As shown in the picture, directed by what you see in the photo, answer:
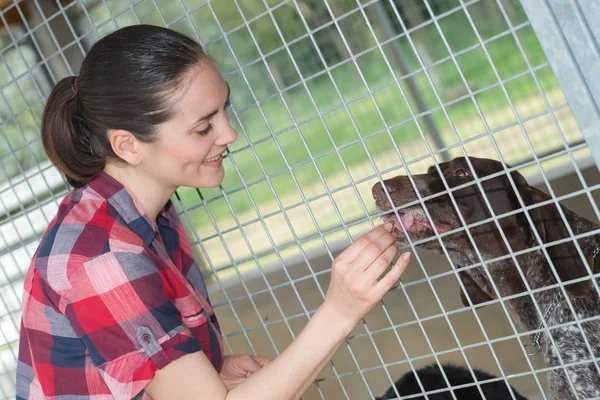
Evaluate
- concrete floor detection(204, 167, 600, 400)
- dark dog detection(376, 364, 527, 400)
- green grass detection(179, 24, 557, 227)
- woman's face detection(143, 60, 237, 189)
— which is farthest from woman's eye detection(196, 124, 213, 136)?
green grass detection(179, 24, 557, 227)

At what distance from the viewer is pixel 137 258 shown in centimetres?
128

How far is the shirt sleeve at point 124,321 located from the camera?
1.23m

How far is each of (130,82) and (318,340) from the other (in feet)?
2.01

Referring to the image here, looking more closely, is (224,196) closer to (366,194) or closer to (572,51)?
(572,51)

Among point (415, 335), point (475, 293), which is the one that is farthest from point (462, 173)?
point (415, 335)

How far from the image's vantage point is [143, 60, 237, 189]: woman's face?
128 centimetres

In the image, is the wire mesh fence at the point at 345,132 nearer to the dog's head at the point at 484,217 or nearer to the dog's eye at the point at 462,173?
the dog's head at the point at 484,217

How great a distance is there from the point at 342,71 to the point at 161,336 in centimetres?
510

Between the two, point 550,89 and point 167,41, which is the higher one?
point 167,41

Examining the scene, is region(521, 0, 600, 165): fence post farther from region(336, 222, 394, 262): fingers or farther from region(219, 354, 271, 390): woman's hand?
region(219, 354, 271, 390): woman's hand

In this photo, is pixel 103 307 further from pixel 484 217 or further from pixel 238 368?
pixel 484 217

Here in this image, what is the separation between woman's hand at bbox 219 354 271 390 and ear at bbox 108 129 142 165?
0.59m

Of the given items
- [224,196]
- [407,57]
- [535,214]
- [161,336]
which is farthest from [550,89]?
[161,336]

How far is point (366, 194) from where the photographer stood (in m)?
6.04
